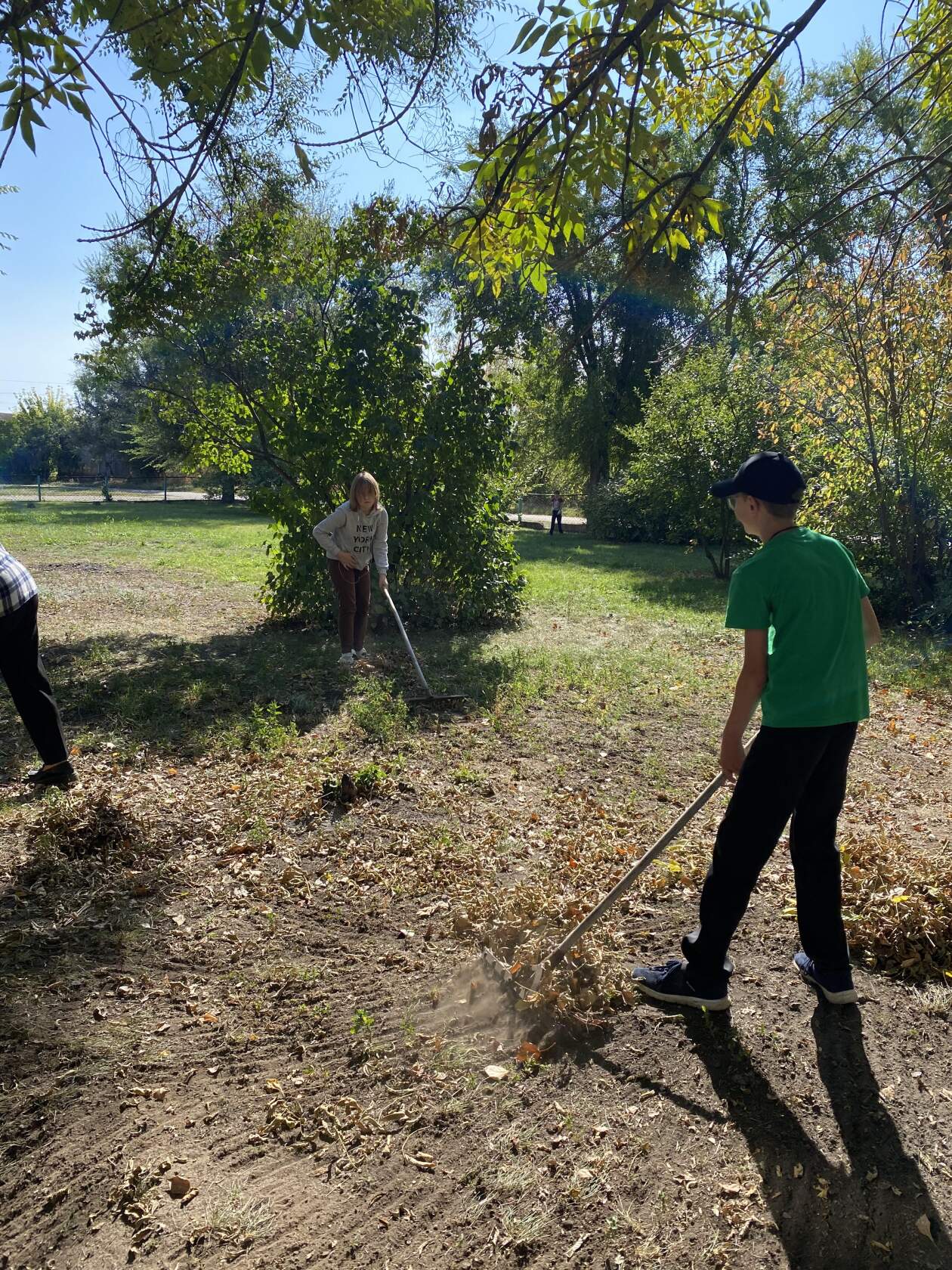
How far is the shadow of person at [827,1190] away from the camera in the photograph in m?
2.26

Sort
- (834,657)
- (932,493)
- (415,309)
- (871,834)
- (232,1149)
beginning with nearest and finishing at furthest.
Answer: (232,1149) → (834,657) → (871,834) → (415,309) → (932,493)

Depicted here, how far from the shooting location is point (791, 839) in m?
3.15

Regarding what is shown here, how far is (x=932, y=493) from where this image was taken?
36.9 feet

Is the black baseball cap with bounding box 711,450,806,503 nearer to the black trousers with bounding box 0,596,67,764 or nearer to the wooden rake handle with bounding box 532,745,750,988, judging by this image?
the wooden rake handle with bounding box 532,745,750,988

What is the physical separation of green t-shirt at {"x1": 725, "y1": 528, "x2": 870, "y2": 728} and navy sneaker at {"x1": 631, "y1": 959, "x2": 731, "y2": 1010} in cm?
108

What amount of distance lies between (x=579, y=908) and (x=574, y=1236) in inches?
64.5

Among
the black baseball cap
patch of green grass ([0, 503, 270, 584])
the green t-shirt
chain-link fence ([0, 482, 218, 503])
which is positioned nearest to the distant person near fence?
patch of green grass ([0, 503, 270, 584])

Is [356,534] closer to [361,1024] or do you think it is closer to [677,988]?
[361,1024]

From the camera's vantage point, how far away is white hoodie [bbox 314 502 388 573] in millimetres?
8328

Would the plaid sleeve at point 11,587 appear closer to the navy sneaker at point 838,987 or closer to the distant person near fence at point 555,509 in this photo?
the navy sneaker at point 838,987

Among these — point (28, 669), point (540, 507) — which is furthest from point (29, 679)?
point (540, 507)

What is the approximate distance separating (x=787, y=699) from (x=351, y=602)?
620 cm

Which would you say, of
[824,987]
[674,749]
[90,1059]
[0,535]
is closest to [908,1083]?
[824,987]

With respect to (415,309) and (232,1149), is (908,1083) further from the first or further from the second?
(415,309)
